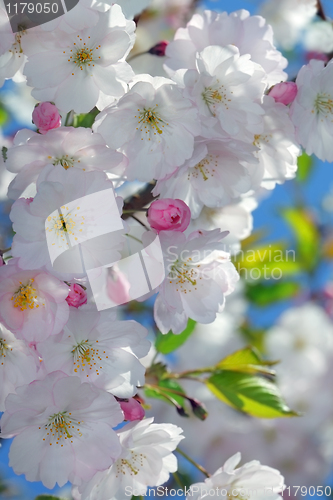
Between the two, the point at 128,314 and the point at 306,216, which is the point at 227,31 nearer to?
the point at 128,314

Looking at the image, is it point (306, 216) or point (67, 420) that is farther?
point (306, 216)

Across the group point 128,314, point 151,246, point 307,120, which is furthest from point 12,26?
point 128,314

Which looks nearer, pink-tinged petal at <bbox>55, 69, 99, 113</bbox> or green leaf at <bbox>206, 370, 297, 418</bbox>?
pink-tinged petal at <bbox>55, 69, 99, 113</bbox>

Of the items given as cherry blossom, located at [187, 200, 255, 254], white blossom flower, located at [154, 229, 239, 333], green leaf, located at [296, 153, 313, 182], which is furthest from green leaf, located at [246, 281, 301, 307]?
white blossom flower, located at [154, 229, 239, 333]

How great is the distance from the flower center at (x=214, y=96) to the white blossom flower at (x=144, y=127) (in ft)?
0.16

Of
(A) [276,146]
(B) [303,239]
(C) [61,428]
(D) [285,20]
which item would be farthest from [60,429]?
(D) [285,20]

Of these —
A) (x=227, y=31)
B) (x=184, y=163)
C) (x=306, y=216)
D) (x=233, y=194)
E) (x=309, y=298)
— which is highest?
(x=227, y=31)

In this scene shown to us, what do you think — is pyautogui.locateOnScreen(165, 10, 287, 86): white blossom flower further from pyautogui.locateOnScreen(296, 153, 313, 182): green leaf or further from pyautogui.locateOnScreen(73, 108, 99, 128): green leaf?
pyautogui.locateOnScreen(296, 153, 313, 182): green leaf

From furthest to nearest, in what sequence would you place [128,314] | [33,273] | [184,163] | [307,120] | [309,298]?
[309,298]
[128,314]
[307,120]
[184,163]
[33,273]

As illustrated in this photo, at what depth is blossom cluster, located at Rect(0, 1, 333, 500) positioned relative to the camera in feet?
2.60

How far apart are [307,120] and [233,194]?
0.20 metres

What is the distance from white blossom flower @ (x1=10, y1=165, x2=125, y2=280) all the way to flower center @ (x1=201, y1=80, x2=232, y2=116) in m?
0.24

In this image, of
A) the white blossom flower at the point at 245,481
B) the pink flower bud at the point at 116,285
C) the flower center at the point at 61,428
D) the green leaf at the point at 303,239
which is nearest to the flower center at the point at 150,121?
the pink flower bud at the point at 116,285

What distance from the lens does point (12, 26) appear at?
0.87 metres
